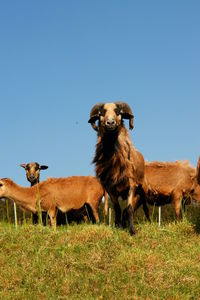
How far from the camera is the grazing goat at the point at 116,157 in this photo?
10641 millimetres

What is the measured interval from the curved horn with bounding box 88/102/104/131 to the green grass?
2.57 m

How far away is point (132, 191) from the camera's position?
35.1 feet

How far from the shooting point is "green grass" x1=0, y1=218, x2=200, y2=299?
24.7 feet

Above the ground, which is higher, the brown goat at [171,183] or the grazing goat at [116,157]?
the grazing goat at [116,157]

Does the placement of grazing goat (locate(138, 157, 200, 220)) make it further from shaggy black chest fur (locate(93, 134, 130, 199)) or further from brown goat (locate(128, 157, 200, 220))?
shaggy black chest fur (locate(93, 134, 130, 199))

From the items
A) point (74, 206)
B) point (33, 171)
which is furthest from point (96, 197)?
point (33, 171)

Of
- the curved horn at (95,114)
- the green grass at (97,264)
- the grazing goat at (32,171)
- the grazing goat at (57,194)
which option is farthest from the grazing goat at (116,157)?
the grazing goat at (32,171)

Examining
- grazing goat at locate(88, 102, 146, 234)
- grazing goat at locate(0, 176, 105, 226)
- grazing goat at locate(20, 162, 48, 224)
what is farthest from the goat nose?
grazing goat at locate(20, 162, 48, 224)

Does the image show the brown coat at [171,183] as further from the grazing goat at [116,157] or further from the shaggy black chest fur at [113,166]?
the shaggy black chest fur at [113,166]

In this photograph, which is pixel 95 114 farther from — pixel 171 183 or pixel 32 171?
pixel 32 171

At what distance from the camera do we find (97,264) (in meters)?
8.40

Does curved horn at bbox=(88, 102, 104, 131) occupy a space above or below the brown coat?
above

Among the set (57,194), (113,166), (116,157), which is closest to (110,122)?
(116,157)

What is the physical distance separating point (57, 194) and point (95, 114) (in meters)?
5.77
